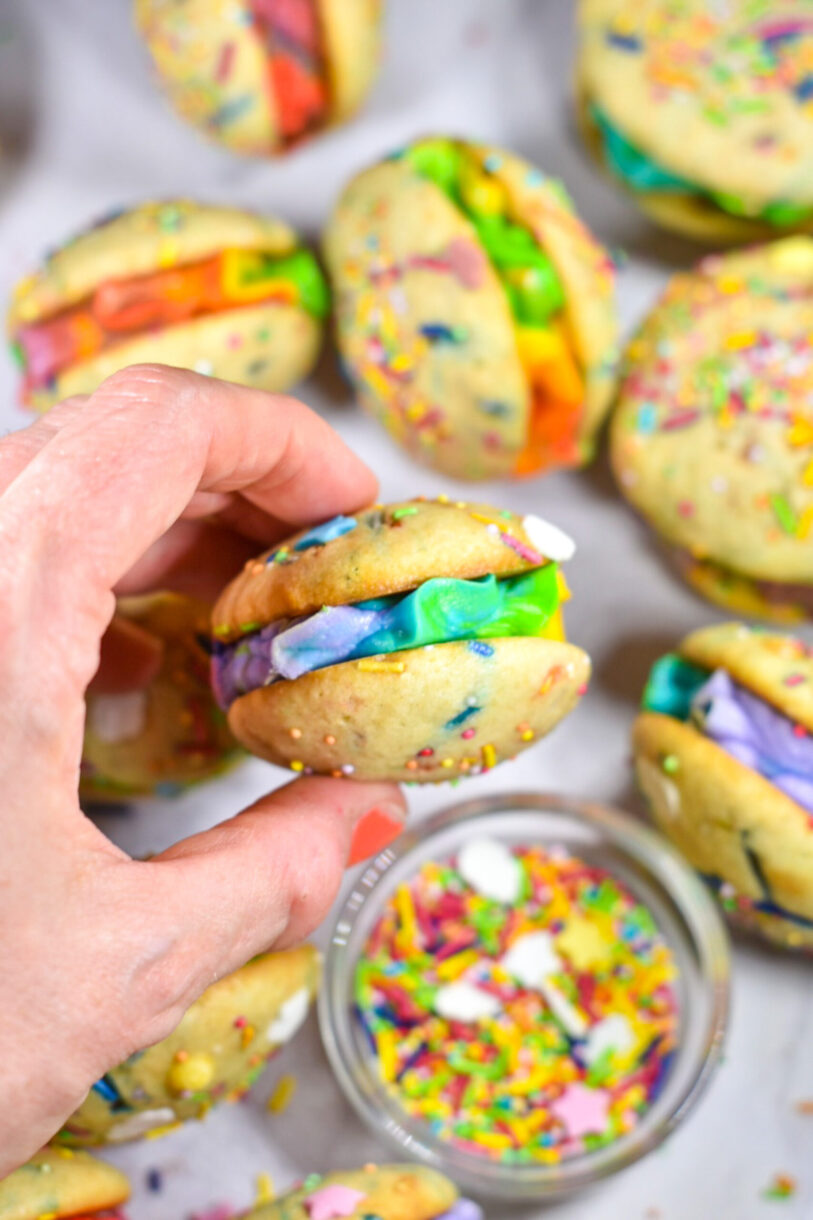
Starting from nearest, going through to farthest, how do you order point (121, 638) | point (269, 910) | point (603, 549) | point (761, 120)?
point (269, 910), point (121, 638), point (761, 120), point (603, 549)

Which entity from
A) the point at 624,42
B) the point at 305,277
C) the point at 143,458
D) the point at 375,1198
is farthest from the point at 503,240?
the point at 375,1198

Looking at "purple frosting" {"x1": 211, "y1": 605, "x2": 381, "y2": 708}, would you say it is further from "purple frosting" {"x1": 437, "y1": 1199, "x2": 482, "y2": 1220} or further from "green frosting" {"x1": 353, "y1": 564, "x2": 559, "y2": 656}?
"purple frosting" {"x1": 437, "y1": 1199, "x2": 482, "y2": 1220}

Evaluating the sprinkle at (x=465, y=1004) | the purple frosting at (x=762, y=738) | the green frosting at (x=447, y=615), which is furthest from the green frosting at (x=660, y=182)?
the sprinkle at (x=465, y=1004)

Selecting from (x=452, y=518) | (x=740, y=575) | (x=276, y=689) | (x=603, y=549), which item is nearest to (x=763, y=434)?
(x=740, y=575)

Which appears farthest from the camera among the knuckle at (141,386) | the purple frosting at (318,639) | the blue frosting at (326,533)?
the blue frosting at (326,533)

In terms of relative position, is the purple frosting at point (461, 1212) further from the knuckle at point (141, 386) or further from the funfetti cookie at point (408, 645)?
the knuckle at point (141, 386)

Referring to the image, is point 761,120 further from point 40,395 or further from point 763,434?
point 40,395

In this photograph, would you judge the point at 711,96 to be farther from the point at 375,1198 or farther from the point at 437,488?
the point at 375,1198
